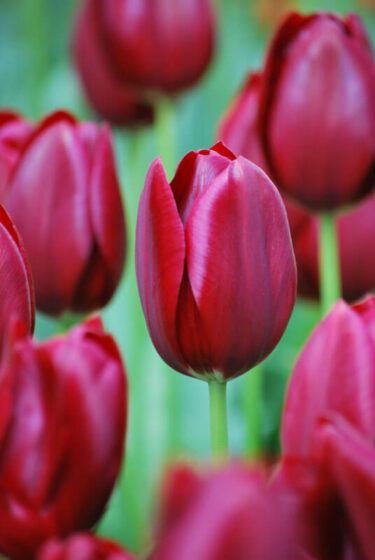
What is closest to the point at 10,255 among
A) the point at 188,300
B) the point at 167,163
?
the point at 188,300

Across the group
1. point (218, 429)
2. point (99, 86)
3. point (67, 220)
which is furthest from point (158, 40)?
point (218, 429)

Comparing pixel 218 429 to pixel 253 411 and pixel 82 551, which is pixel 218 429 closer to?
pixel 82 551

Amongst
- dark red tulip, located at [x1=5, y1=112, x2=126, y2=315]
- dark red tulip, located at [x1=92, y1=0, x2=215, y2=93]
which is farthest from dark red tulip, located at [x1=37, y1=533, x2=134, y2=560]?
dark red tulip, located at [x1=92, y1=0, x2=215, y2=93]

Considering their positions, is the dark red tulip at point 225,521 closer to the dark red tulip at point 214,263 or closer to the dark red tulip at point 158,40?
the dark red tulip at point 214,263

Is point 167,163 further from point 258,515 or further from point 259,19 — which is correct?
point 259,19

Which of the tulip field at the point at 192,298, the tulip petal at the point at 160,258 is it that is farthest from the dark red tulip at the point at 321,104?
the tulip petal at the point at 160,258

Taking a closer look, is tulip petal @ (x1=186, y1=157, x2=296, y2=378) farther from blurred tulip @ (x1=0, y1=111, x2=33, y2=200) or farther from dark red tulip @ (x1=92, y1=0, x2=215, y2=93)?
dark red tulip @ (x1=92, y1=0, x2=215, y2=93)
